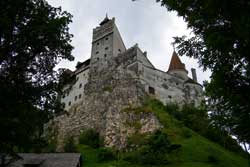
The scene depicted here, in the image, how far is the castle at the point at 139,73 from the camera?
52281mm

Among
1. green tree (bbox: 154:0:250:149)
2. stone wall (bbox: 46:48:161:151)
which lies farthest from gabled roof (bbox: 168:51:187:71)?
green tree (bbox: 154:0:250:149)

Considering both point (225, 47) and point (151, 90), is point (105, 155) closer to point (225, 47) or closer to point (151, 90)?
point (151, 90)

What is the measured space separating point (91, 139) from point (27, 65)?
3197 centimetres

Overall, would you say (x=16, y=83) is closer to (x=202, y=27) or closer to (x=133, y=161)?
(x=202, y=27)

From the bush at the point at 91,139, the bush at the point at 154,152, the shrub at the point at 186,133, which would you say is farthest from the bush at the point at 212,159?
the bush at the point at 91,139

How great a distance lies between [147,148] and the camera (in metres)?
34.9

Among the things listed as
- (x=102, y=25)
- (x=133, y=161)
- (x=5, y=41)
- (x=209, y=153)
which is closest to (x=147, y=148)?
(x=133, y=161)

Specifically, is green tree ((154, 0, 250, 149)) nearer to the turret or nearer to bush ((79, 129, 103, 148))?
bush ((79, 129, 103, 148))

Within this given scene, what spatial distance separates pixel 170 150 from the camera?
34375mm

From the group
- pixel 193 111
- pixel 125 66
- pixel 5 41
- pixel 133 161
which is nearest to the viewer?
pixel 5 41

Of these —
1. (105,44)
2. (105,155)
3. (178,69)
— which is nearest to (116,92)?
(105,155)

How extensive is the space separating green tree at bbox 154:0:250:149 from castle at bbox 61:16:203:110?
38632mm

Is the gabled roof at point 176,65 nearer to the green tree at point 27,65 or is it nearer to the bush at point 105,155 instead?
the bush at point 105,155

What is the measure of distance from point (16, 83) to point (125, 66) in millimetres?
40545
